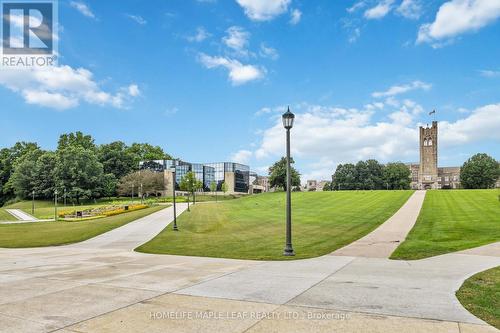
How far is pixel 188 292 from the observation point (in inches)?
300

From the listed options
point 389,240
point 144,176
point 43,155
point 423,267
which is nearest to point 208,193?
point 144,176

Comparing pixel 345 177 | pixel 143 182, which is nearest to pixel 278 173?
pixel 143 182

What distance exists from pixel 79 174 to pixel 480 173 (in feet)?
361

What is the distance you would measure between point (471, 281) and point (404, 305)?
306 cm

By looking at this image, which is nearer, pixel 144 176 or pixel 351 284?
pixel 351 284

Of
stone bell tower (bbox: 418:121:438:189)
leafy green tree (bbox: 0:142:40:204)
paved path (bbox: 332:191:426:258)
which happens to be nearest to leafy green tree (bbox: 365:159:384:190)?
stone bell tower (bbox: 418:121:438:189)

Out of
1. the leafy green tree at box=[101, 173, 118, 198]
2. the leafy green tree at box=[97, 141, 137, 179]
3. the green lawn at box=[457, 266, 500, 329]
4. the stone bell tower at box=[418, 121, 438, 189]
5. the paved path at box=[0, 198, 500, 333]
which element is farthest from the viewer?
the stone bell tower at box=[418, 121, 438, 189]

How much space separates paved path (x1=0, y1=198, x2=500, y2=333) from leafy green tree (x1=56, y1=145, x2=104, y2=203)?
87474mm

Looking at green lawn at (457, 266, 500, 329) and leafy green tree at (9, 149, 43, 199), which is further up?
leafy green tree at (9, 149, 43, 199)

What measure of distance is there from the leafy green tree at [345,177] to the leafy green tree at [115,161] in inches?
2585

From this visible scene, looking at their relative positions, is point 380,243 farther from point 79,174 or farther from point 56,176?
point 56,176

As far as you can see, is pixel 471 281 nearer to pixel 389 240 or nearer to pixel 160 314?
pixel 160 314

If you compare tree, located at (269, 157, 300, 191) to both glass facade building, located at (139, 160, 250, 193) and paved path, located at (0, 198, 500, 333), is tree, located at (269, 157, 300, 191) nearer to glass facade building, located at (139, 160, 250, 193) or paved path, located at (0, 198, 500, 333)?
glass facade building, located at (139, 160, 250, 193)

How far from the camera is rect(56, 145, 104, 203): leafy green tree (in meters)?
91.5
